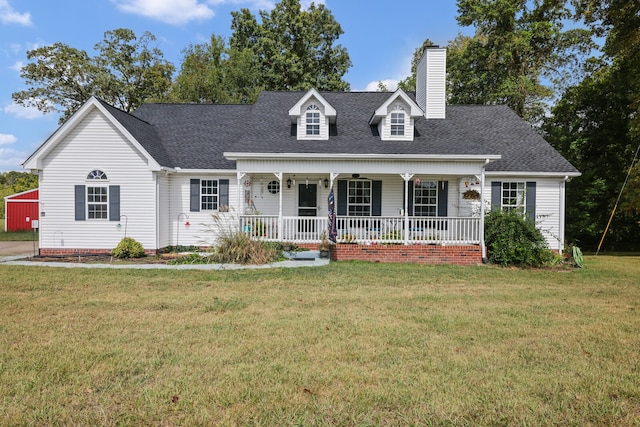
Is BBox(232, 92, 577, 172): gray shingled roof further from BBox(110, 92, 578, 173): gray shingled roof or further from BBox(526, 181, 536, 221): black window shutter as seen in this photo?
BBox(526, 181, 536, 221): black window shutter

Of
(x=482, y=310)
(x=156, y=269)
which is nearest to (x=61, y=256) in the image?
(x=156, y=269)

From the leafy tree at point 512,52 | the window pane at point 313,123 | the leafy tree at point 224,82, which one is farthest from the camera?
the leafy tree at point 224,82

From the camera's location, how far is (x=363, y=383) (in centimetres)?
Result: 397

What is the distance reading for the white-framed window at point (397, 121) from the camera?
1540cm

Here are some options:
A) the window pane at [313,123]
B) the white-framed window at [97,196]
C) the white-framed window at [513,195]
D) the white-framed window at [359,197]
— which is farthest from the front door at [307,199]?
the white-framed window at [513,195]

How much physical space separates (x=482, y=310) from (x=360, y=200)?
924 centimetres

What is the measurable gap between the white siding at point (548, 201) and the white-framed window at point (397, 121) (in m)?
4.17

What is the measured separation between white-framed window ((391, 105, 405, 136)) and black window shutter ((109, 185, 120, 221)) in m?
10.7

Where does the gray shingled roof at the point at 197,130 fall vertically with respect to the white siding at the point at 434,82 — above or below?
below

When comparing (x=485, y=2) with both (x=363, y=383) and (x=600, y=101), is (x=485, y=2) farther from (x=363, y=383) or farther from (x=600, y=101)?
(x=363, y=383)

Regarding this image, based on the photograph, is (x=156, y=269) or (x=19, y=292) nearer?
(x=19, y=292)

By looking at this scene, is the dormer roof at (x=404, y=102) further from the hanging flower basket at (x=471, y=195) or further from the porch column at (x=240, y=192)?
the porch column at (x=240, y=192)

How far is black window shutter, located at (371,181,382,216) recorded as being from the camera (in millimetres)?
15688

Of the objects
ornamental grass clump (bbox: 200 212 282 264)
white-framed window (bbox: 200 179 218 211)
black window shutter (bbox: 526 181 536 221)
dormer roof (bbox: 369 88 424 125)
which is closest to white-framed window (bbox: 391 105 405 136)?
dormer roof (bbox: 369 88 424 125)
